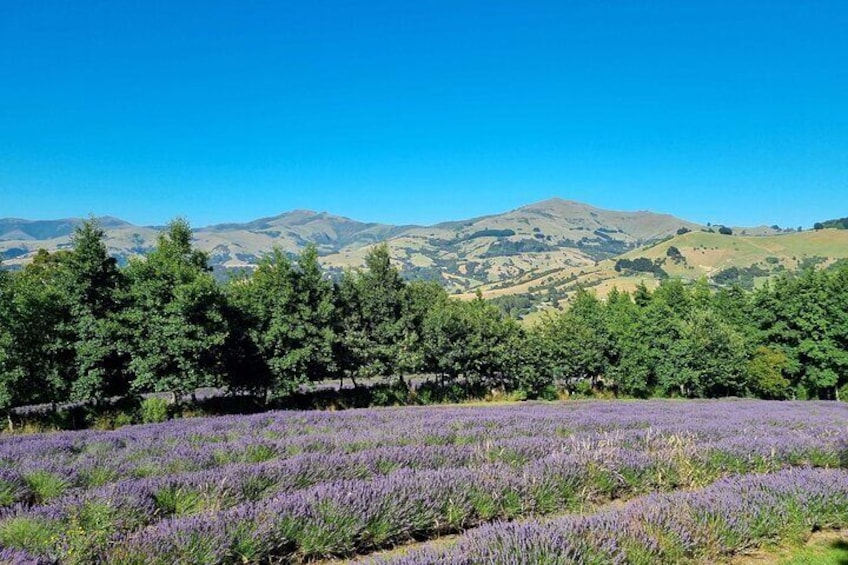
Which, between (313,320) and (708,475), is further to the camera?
(313,320)

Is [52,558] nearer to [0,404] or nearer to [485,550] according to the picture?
[485,550]

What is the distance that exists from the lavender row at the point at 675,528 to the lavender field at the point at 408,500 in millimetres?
18

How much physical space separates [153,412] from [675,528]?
18706 mm

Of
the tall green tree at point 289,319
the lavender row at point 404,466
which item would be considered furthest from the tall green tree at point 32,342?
the lavender row at point 404,466

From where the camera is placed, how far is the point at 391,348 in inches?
1291

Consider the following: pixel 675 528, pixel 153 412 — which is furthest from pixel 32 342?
pixel 675 528

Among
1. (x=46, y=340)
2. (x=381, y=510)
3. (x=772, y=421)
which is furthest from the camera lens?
(x=46, y=340)

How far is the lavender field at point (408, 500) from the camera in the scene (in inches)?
176

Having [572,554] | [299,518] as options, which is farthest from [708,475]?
[299,518]

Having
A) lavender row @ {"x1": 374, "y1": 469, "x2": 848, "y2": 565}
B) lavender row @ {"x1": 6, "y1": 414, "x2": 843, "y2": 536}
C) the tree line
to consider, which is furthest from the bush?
lavender row @ {"x1": 374, "y1": 469, "x2": 848, "y2": 565}

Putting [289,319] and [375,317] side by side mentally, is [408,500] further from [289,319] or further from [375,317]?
[375,317]

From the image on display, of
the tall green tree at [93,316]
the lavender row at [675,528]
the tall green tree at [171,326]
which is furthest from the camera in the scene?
the tall green tree at [171,326]

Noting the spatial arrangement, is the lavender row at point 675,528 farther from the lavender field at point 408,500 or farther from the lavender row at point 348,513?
the lavender row at point 348,513

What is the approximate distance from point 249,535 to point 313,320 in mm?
22430
